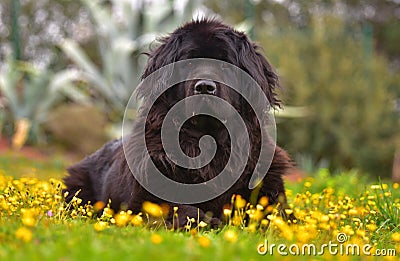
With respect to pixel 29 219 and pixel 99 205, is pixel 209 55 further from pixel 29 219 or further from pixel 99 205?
pixel 29 219

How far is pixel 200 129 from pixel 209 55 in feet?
1.94

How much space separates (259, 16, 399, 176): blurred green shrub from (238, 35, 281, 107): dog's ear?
28.3 ft

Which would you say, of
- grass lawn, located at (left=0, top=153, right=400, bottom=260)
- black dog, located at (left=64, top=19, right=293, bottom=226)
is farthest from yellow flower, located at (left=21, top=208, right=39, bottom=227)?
black dog, located at (left=64, top=19, right=293, bottom=226)

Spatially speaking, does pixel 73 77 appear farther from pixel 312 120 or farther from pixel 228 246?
pixel 228 246

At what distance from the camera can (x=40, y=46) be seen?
18109 mm

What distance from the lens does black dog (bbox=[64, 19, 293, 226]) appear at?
4.13 metres

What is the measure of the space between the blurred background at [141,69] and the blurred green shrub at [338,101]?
25 millimetres

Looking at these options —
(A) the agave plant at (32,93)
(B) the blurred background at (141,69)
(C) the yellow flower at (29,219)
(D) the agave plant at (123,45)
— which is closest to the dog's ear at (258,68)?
(C) the yellow flower at (29,219)

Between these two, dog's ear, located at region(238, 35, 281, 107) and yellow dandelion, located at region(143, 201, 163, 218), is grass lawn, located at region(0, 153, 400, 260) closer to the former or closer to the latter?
yellow dandelion, located at region(143, 201, 163, 218)

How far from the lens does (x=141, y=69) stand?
1186 centimetres

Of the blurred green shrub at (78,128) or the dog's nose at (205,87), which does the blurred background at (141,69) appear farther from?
the dog's nose at (205,87)

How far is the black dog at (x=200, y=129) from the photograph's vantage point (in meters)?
4.13

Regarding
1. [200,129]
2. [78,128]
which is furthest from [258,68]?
[78,128]

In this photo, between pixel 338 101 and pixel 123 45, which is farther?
pixel 338 101
